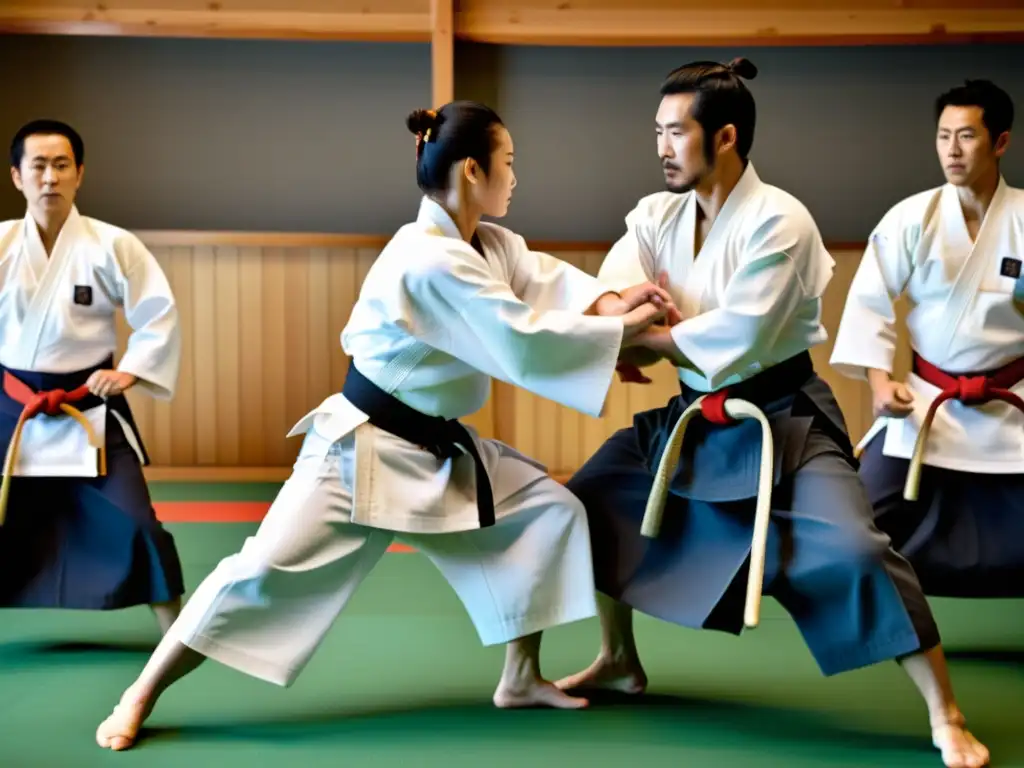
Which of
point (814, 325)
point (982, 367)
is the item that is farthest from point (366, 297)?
point (982, 367)

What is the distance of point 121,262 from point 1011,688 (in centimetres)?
244

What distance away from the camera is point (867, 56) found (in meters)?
6.11

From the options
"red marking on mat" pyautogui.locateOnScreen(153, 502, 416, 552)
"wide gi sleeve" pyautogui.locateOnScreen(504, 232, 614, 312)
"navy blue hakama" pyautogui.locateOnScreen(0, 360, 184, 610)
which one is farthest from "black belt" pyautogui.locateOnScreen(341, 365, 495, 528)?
"red marking on mat" pyautogui.locateOnScreen(153, 502, 416, 552)

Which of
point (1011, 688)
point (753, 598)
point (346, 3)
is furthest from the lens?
point (346, 3)

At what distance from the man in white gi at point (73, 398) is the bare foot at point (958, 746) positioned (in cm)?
183

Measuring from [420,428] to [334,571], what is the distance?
1.11 ft

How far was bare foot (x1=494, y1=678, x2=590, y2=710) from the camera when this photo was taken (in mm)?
2846

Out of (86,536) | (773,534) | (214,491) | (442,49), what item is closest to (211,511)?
(214,491)

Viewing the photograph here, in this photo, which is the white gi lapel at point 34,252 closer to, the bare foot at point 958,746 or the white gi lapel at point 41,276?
the white gi lapel at point 41,276

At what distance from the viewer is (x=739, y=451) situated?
2.67 meters

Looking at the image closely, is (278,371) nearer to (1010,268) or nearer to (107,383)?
(107,383)

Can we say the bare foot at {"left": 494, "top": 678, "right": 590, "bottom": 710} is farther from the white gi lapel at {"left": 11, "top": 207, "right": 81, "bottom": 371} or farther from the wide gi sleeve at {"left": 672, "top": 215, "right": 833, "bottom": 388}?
the white gi lapel at {"left": 11, "top": 207, "right": 81, "bottom": 371}

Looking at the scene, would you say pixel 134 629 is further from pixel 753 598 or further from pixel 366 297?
pixel 753 598

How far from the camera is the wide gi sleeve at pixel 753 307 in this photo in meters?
2.57
